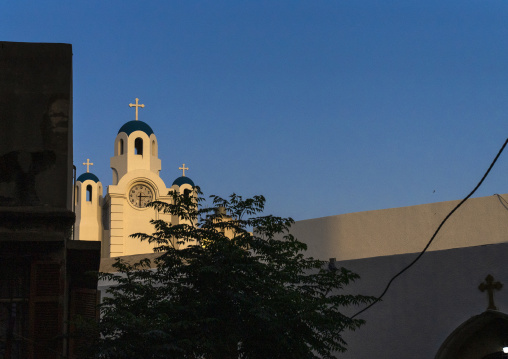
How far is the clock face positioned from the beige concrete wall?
34794 mm

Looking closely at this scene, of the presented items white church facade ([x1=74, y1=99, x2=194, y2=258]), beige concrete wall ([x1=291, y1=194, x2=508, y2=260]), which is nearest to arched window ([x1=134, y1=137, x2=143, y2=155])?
white church facade ([x1=74, y1=99, x2=194, y2=258])

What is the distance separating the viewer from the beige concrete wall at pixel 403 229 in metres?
18.3

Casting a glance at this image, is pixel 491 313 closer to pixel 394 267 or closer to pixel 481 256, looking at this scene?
pixel 481 256

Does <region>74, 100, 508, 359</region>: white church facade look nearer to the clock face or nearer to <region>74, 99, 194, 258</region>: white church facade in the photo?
<region>74, 99, 194, 258</region>: white church facade

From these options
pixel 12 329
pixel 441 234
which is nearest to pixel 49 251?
pixel 12 329

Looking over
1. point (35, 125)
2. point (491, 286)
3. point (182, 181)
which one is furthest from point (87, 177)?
point (35, 125)

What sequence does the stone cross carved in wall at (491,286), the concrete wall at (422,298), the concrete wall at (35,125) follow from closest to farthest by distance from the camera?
the concrete wall at (35,125)
the stone cross carved in wall at (491,286)
the concrete wall at (422,298)

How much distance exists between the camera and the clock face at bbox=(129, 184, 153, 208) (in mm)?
54594

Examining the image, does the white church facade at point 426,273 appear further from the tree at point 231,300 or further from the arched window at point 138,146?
the arched window at point 138,146

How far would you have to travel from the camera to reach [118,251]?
170 ft

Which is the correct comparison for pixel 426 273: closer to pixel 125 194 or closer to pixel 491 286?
pixel 491 286

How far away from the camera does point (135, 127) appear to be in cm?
5453

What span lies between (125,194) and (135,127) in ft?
13.0

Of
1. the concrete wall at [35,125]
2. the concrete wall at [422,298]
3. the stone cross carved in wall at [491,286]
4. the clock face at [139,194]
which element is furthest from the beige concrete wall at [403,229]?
the clock face at [139,194]
